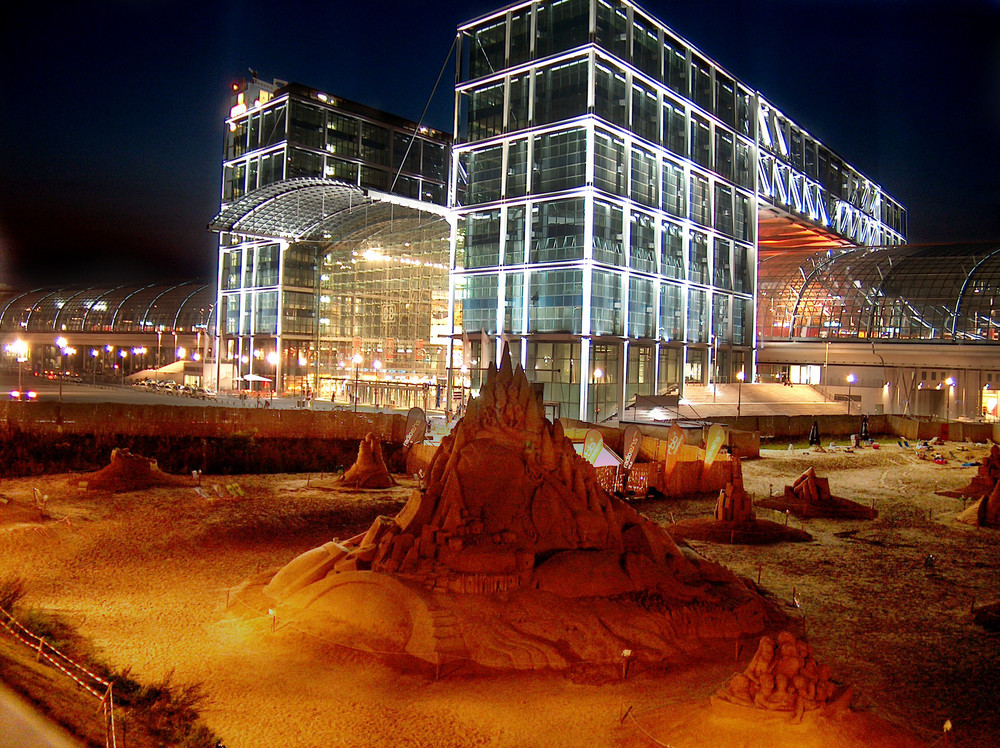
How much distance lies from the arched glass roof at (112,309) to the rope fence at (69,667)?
81824 mm

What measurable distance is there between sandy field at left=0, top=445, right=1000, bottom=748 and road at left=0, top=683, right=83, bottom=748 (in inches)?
78.2

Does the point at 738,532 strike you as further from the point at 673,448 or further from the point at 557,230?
the point at 557,230

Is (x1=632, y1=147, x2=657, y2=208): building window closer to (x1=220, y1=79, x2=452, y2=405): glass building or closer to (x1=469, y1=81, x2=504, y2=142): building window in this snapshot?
(x1=469, y1=81, x2=504, y2=142): building window

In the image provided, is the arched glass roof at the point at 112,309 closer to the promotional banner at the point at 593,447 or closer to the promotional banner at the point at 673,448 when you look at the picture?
the promotional banner at the point at 673,448

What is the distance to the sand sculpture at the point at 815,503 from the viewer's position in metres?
25.3

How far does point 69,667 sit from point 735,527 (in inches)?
678

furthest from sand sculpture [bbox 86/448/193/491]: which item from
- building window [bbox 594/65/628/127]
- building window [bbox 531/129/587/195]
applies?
building window [bbox 594/65/628/127]

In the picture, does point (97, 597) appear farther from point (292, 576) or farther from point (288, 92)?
point (288, 92)

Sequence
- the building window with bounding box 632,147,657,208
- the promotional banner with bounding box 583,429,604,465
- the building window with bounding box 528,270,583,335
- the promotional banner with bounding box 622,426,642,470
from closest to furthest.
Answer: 1. the promotional banner with bounding box 583,429,604,465
2. the promotional banner with bounding box 622,426,642,470
3. the building window with bounding box 528,270,583,335
4. the building window with bounding box 632,147,657,208

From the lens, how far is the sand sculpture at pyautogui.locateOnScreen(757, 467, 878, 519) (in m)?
25.3

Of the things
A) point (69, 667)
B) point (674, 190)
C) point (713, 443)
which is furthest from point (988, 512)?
point (674, 190)

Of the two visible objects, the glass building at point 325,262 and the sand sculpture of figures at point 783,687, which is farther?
the glass building at point 325,262

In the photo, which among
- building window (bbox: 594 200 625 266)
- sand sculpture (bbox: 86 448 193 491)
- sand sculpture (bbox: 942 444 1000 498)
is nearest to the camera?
sand sculpture (bbox: 942 444 1000 498)

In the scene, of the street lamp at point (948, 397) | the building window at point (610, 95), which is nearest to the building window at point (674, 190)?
the building window at point (610, 95)
